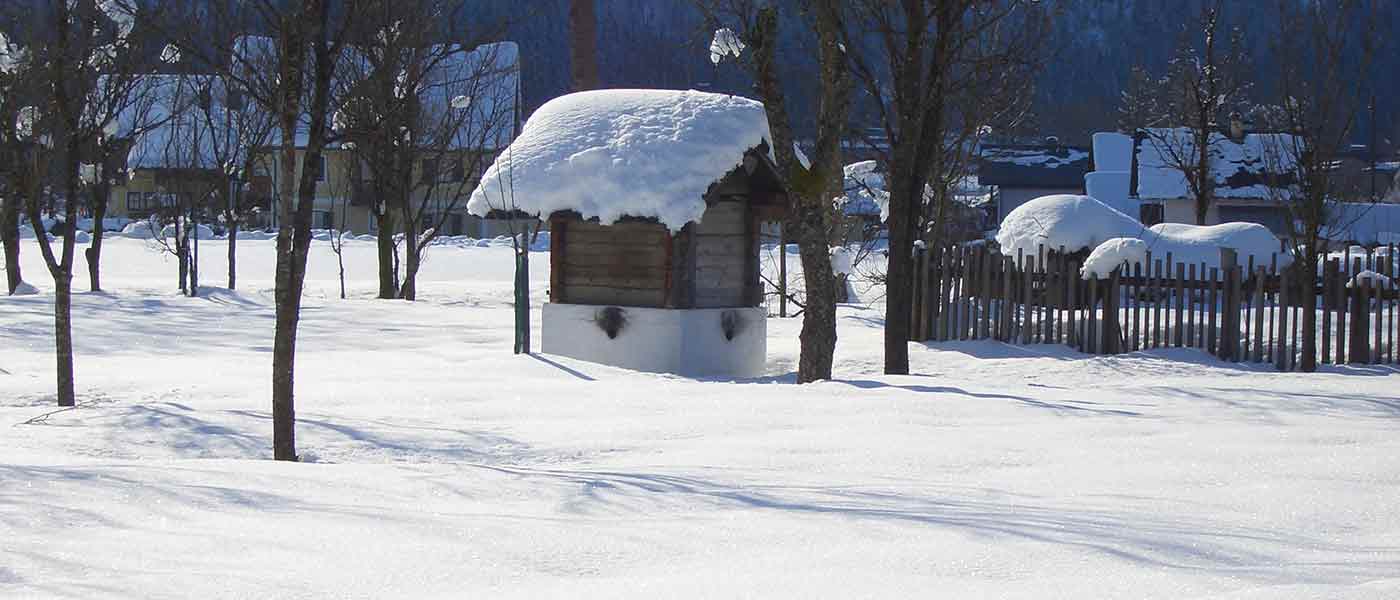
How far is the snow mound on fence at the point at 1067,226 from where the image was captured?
84.4 feet

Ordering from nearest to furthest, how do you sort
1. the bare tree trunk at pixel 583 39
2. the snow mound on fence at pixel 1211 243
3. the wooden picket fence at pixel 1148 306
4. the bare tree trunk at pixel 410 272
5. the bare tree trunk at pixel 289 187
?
the bare tree trunk at pixel 289 187
the wooden picket fence at pixel 1148 306
the bare tree trunk at pixel 583 39
the snow mound on fence at pixel 1211 243
the bare tree trunk at pixel 410 272

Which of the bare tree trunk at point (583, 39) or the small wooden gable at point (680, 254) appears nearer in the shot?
the small wooden gable at point (680, 254)

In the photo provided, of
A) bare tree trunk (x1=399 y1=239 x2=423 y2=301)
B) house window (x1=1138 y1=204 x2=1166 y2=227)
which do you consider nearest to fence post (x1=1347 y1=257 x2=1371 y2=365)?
bare tree trunk (x1=399 y1=239 x2=423 y2=301)

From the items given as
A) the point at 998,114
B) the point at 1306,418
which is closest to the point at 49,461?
the point at 1306,418

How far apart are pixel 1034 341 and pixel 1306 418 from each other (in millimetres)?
8995

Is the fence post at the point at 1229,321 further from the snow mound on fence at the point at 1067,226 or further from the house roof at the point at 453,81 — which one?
the house roof at the point at 453,81

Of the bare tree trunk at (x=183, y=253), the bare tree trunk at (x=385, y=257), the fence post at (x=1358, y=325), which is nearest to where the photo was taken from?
the fence post at (x=1358, y=325)

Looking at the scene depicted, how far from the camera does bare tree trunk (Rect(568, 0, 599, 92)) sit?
2181 centimetres

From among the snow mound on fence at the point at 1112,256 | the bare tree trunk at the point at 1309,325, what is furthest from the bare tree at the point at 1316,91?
the snow mound on fence at the point at 1112,256

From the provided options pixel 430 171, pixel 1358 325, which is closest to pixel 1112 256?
pixel 1358 325

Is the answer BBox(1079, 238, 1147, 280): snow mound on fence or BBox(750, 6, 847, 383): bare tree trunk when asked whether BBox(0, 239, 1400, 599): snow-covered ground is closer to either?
BBox(750, 6, 847, 383): bare tree trunk

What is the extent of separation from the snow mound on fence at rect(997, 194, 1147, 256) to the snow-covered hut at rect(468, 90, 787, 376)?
1068 cm

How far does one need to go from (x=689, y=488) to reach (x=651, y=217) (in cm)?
883

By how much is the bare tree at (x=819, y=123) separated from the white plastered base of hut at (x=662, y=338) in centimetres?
233
